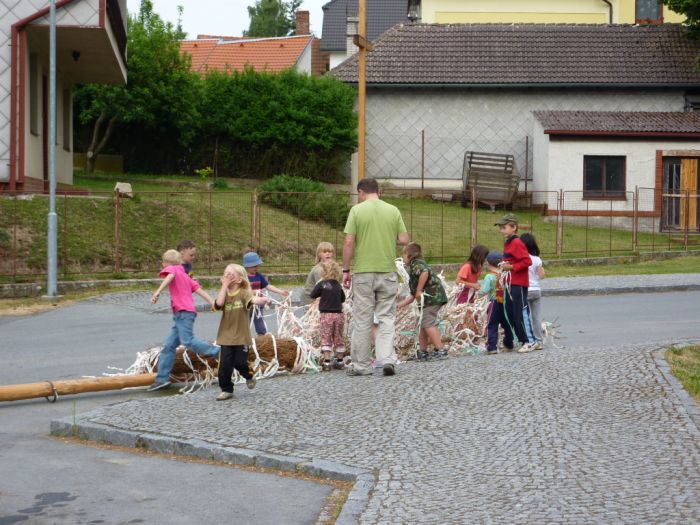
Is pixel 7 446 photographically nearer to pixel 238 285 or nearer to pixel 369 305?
pixel 238 285

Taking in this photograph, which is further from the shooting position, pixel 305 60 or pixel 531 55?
pixel 305 60

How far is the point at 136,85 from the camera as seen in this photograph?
40656 mm

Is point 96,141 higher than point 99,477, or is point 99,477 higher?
point 96,141

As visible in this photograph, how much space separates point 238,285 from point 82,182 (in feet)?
85.8

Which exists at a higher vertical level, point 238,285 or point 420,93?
point 420,93

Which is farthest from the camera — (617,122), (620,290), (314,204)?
(617,122)

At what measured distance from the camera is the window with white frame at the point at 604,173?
1420 inches

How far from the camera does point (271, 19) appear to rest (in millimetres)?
103250

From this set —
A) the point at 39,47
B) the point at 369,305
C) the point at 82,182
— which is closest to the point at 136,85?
the point at 82,182

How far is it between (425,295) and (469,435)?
4.62m

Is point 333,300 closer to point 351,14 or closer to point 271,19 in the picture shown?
point 351,14

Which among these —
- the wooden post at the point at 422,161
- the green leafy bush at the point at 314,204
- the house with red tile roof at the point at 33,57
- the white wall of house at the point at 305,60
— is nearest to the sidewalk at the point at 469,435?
the green leafy bush at the point at 314,204

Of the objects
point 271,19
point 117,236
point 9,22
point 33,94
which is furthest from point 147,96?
point 271,19

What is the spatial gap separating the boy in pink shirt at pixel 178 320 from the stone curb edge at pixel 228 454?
6.12 ft
